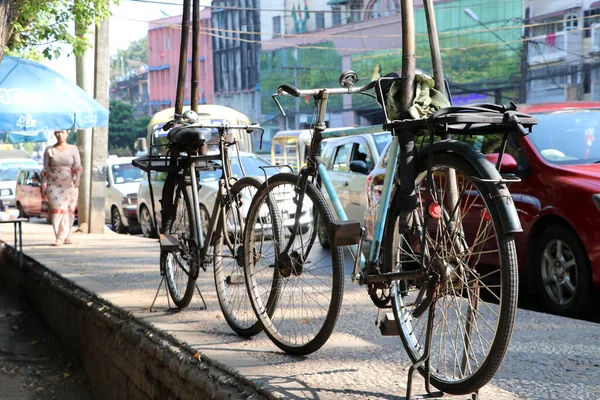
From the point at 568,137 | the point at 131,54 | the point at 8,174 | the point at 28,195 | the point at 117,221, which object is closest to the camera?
the point at 568,137

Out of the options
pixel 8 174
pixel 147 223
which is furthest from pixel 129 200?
pixel 8 174

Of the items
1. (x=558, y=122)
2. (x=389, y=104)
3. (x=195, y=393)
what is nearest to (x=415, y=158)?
(x=389, y=104)

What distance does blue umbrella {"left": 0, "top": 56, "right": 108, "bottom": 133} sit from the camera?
1166cm

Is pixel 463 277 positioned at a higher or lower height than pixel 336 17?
lower

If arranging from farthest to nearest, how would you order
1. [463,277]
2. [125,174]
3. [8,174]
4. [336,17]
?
[336,17], [8,174], [125,174], [463,277]

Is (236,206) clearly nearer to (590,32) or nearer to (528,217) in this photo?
(528,217)

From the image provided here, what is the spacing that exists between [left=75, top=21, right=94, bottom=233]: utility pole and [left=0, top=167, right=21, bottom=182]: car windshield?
50.8 ft

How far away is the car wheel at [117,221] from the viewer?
2078 centimetres

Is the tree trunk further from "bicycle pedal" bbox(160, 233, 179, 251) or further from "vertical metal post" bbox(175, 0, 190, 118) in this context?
"bicycle pedal" bbox(160, 233, 179, 251)

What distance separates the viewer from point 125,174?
22125 millimetres

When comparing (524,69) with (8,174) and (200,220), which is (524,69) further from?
(200,220)

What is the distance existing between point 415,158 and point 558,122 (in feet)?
15.5

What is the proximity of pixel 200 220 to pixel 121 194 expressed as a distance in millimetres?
15316

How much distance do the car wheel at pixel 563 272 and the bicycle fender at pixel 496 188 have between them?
151 inches
